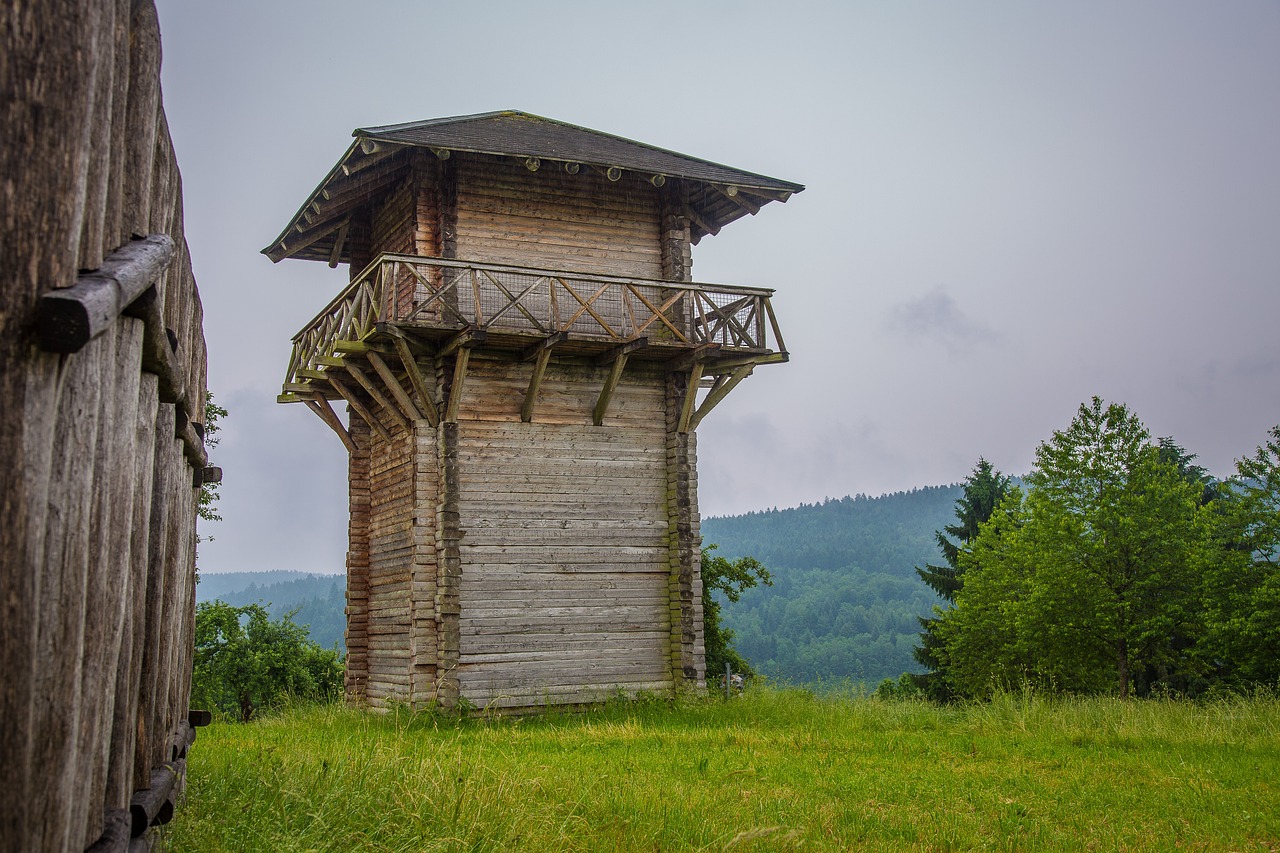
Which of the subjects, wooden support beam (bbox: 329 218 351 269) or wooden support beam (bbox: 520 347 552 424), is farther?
wooden support beam (bbox: 329 218 351 269)

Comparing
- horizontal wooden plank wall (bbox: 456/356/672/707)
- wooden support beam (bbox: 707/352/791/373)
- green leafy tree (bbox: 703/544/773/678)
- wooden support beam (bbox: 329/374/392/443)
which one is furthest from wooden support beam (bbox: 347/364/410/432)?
green leafy tree (bbox: 703/544/773/678)

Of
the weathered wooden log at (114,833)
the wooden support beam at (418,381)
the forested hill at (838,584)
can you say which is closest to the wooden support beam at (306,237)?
the wooden support beam at (418,381)

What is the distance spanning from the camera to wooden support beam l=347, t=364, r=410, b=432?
62.4 feet

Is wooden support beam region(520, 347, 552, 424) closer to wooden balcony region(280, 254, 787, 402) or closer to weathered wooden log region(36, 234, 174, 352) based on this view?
wooden balcony region(280, 254, 787, 402)

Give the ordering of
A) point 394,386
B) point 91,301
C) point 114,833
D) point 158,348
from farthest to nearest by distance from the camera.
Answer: point 394,386, point 158,348, point 114,833, point 91,301

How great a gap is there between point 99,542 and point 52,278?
3.59 feet

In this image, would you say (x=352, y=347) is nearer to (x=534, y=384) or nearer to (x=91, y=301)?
(x=534, y=384)

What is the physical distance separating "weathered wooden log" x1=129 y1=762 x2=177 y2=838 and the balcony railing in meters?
12.3

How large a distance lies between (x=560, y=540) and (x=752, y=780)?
26.7 ft

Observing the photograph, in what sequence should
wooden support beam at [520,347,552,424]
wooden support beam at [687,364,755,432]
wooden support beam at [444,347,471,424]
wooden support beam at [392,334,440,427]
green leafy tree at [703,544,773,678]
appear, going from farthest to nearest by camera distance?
green leafy tree at [703,544,773,678], wooden support beam at [687,364,755,432], wooden support beam at [520,347,552,424], wooden support beam at [444,347,471,424], wooden support beam at [392,334,440,427]

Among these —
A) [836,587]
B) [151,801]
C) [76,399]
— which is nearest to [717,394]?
[151,801]

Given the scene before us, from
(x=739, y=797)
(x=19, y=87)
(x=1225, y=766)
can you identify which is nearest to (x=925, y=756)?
(x=1225, y=766)

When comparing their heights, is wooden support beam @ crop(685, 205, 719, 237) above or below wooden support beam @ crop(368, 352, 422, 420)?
above

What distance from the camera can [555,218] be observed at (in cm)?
2048
